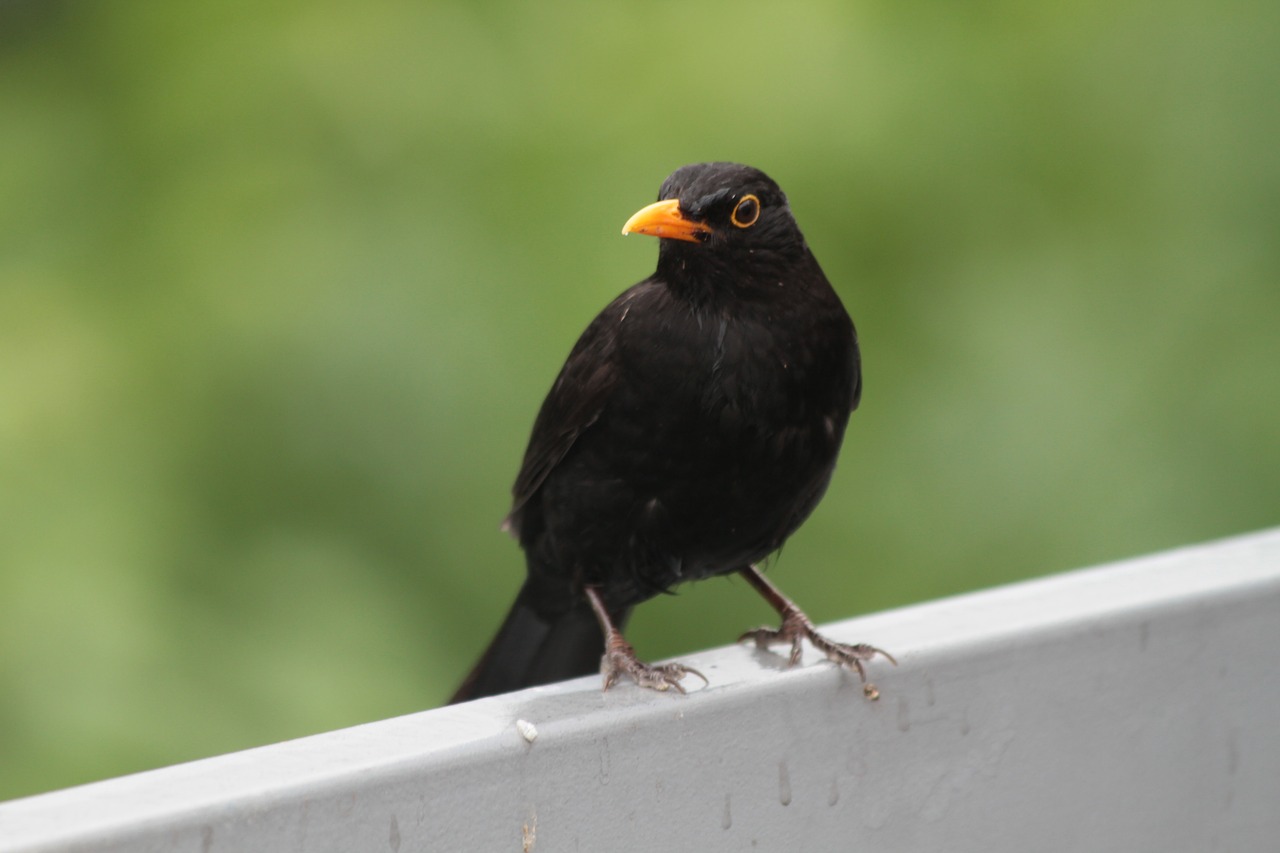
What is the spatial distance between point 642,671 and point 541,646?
3.09 ft

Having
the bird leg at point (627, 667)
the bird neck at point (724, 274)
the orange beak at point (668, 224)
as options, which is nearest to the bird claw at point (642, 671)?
the bird leg at point (627, 667)

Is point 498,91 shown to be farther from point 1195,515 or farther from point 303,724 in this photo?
point 1195,515

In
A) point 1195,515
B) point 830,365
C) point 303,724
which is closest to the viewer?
point 830,365

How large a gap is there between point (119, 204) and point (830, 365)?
2160mm

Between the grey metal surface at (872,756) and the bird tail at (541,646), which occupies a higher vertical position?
the grey metal surface at (872,756)

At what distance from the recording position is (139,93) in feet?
14.1

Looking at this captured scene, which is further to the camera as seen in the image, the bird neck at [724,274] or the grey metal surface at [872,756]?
the bird neck at [724,274]

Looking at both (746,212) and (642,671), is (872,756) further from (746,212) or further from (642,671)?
(746,212)

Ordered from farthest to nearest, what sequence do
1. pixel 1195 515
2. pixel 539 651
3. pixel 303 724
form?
pixel 1195 515, pixel 303 724, pixel 539 651

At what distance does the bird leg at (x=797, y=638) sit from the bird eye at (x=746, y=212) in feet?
2.48

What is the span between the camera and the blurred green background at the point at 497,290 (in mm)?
3930

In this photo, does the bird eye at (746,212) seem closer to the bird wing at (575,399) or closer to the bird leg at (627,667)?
the bird wing at (575,399)

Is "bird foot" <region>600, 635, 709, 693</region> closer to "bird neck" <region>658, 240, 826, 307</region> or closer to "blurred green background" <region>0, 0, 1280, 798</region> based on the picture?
"bird neck" <region>658, 240, 826, 307</region>

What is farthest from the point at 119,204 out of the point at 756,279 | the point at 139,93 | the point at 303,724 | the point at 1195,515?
the point at 1195,515
